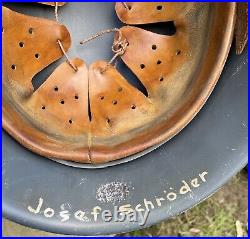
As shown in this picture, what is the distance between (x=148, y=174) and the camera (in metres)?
1.43

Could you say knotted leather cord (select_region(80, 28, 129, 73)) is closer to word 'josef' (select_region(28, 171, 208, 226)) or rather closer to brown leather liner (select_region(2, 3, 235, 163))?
brown leather liner (select_region(2, 3, 235, 163))

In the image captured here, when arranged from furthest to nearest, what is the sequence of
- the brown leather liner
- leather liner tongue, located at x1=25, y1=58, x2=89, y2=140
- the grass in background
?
the grass in background → leather liner tongue, located at x1=25, y1=58, x2=89, y2=140 → the brown leather liner

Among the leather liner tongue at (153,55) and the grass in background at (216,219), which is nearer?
the leather liner tongue at (153,55)

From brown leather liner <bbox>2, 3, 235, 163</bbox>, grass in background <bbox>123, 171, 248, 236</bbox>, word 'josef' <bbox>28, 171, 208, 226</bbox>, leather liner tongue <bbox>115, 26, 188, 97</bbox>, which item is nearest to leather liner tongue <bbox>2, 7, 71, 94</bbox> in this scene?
brown leather liner <bbox>2, 3, 235, 163</bbox>

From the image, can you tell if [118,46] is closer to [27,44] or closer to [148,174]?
[27,44]

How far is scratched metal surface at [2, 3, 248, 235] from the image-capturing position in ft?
4.59

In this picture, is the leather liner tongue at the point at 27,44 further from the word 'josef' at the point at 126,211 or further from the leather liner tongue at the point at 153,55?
the word 'josef' at the point at 126,211

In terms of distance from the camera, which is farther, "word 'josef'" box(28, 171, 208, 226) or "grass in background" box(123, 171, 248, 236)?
"grass in background" box(123, 171, 248, 236)

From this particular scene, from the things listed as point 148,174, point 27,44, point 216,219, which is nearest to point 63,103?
point 27,44

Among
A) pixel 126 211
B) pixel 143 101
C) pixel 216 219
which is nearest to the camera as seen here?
pixel 126 211

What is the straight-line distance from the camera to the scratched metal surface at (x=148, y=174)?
4.59 ft

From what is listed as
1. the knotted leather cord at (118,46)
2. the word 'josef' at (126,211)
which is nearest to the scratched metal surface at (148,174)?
the word 'josef' at (126,211)

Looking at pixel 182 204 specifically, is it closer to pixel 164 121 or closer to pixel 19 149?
pixel 164 121

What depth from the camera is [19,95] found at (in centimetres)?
150
